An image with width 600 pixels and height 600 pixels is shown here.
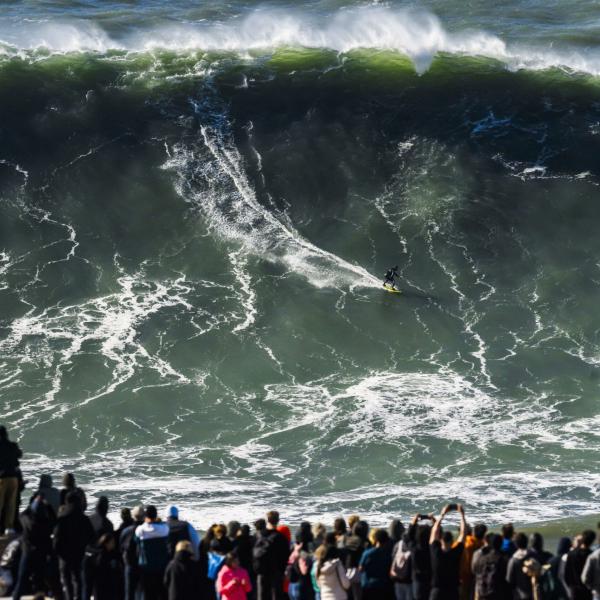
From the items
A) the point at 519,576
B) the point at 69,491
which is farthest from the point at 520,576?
the point at 69,491

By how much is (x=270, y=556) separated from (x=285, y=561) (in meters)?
0.18

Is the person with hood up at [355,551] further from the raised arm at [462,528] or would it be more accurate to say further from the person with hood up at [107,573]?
the person with hood up at [107,573]

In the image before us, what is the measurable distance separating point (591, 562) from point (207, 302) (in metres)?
20.6

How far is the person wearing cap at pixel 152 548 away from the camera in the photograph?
1588 cm

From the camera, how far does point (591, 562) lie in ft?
48.6

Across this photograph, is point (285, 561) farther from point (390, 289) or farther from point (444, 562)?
point (390, 289)

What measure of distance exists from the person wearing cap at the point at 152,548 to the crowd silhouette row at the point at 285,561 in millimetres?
10

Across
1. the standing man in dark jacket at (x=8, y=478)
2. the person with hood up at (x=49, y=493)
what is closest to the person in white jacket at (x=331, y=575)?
the person with hood up at (x=49, y=493)

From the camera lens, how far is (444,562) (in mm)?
15633

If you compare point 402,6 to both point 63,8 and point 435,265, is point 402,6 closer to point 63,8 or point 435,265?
point 63,8

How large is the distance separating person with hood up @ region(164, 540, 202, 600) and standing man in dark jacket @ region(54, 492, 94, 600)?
1.33 metres

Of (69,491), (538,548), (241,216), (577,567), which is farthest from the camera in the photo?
(241,216)

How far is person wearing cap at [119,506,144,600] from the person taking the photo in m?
16.0

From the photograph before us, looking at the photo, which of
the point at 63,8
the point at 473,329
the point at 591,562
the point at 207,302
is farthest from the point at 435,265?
the point at 591,562
